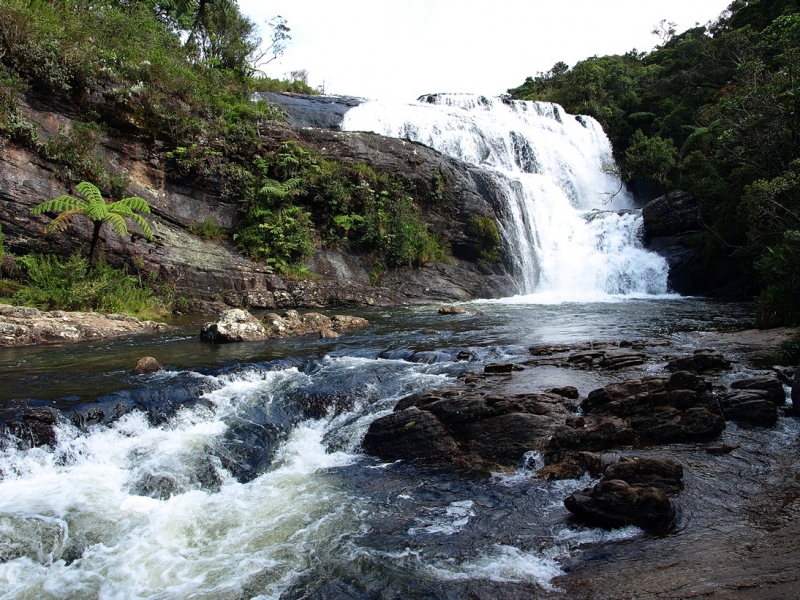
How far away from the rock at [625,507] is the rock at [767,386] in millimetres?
3074

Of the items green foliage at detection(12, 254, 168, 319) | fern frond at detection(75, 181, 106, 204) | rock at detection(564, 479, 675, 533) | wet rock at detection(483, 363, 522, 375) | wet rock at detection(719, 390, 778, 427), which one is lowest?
rock at detection(564, 479, 675, 533)

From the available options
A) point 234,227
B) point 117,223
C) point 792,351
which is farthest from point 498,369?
point 234,227

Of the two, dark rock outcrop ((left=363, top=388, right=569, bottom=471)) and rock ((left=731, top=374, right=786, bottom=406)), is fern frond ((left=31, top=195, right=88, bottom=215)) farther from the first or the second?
rock ((left=731, top=374, right=786, bottom=406))

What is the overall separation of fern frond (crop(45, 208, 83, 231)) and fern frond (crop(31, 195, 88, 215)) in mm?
122

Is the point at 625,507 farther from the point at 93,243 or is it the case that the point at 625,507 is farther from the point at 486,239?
the point at 486,239

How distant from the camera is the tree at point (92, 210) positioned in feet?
42.8

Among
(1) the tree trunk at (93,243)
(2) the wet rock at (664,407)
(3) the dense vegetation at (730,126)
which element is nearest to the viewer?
(2) the wet rock at (664,407)

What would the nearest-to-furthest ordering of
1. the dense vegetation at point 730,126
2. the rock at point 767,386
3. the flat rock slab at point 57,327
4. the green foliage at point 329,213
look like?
the rock at point 767,386 < the flat rock slab at point 57,327 < the dense vegetation at point 730,126 < the green foliage at point 329,213

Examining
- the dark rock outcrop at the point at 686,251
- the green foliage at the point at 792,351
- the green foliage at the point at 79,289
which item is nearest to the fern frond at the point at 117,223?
the green foliage at the point at 79,289

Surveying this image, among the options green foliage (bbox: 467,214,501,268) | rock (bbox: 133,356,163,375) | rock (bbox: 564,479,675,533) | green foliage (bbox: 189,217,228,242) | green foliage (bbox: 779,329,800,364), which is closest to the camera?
rock (bbox: 564,479,675,533)

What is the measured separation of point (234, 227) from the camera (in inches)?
723

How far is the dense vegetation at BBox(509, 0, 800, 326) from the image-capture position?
11148 mm

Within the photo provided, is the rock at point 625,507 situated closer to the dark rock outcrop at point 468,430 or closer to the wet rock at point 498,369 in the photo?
the dark rock outcrop at point 468,430

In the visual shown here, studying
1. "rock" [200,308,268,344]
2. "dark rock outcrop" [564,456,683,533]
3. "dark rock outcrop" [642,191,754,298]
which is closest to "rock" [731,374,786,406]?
"dark rock outcrop" [564,456,683,533]
